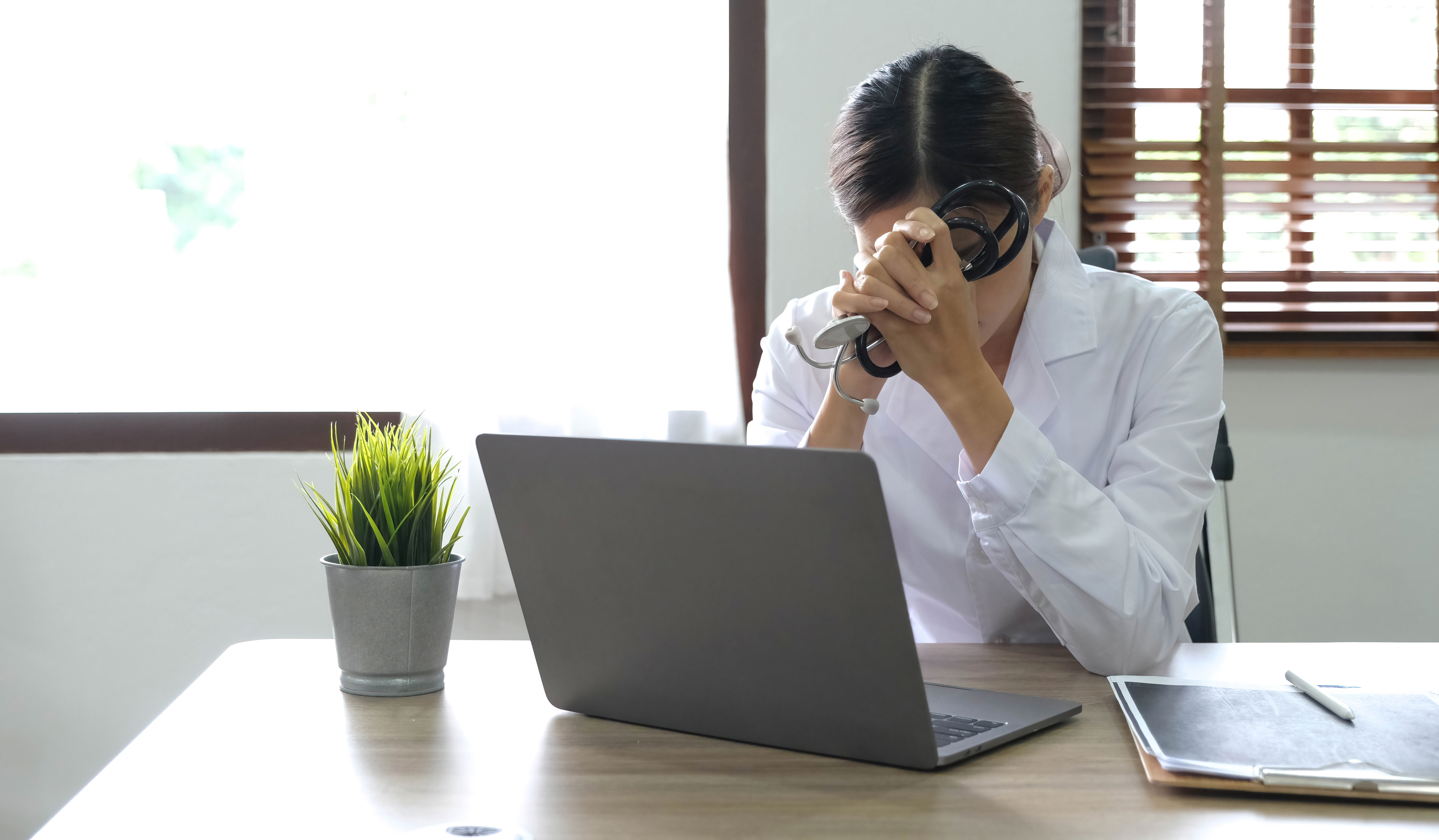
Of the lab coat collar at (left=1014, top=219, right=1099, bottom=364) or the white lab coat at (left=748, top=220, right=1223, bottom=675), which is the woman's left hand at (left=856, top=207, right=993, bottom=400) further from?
the lab coat collar at (left=1014, top=219, right=1099, bottom=364)

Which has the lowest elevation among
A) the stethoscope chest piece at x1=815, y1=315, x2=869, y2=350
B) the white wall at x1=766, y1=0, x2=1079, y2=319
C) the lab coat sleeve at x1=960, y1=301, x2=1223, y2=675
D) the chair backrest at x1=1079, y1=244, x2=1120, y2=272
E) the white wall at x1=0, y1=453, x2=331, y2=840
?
the white wall at x1=0, y1=453, x2=331, y2=840

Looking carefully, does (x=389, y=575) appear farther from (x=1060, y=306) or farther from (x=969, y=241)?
(x=1060, y=306)

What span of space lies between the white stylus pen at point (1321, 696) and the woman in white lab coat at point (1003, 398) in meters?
0.14

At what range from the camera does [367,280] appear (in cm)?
225

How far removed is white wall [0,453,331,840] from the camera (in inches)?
87.4

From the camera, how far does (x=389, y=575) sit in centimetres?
88

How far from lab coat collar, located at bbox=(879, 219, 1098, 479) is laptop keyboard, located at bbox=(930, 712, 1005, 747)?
479 mm

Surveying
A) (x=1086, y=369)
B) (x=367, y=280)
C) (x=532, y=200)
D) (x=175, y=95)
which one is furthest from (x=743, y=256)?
(x=175, y=95)

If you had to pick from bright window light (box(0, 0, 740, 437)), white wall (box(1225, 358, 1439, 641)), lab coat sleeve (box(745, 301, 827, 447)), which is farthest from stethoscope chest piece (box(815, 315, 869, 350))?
white wall (box(1225, 358, 1439, 641))

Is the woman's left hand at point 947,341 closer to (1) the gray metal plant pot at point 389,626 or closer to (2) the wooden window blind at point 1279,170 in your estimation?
(1) the gray metal plant pot at point 389,626

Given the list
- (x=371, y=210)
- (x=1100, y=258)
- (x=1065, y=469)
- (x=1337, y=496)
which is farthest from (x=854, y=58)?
(x=1065, y=469)

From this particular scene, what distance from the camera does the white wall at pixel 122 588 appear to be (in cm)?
222

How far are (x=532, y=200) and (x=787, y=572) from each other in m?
1.58

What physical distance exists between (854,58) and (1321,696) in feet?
5.32
